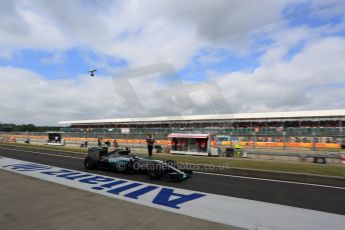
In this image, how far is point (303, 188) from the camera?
9.60 m

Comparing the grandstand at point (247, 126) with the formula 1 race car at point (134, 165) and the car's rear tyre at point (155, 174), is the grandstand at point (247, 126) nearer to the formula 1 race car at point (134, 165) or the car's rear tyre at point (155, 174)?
the formula 1 race car at point (134, 165)

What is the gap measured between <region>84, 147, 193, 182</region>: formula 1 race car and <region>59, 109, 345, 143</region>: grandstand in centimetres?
1294

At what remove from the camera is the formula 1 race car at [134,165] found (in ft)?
34.4

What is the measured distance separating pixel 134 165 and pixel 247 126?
53312 millimetres

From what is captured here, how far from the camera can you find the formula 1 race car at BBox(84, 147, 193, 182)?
34.4 ft

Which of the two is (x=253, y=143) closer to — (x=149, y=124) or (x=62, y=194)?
(x=62, y=194)

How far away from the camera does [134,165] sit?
12.0m

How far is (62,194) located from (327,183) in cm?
876

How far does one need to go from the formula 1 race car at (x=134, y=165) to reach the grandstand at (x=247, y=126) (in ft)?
42.4

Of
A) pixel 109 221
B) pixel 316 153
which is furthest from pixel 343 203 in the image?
pixel 316 153

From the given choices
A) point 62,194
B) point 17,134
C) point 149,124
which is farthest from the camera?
point 149,124

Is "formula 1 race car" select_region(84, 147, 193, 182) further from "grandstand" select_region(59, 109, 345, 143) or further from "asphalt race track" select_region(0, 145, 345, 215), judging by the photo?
"grandstand" select_region(59, 109, 345, 143)

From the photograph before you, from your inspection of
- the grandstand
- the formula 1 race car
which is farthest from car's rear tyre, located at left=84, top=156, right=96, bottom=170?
the grandstand

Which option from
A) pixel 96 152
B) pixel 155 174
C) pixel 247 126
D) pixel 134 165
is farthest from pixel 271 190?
pixel 247 126
